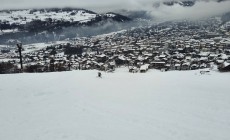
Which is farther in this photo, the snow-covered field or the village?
the village

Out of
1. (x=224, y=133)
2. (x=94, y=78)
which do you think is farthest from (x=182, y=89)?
(x=224, y=133)

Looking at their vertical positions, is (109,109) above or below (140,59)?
above

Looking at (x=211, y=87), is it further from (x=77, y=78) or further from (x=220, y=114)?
(x=77, y=78)

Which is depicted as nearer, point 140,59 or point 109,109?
point 109,109

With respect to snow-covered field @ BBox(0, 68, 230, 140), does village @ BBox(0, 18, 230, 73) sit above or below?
below

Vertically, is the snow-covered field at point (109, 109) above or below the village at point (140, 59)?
above

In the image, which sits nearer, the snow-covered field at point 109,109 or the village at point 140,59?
the snow-covered field at point 109,109

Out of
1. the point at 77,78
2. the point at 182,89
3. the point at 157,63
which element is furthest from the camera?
the point at 157,63

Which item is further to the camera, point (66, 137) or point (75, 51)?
point (75, 51)
